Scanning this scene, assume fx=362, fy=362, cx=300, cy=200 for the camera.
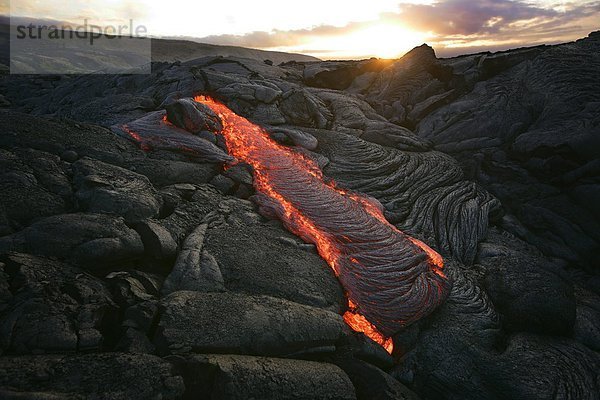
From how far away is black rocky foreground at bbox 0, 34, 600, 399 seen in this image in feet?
14.5

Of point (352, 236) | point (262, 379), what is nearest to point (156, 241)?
point (262, 379)

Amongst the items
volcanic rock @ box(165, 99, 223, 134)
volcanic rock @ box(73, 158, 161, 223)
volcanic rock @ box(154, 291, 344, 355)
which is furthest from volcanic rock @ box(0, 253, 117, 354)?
volcanic rock @ box(165, 99, 223, 134)

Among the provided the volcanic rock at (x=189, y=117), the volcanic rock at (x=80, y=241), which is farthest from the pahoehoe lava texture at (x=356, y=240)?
the volcanic rock at (x=80, y=241)

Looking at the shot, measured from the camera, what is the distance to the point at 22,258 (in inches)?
196

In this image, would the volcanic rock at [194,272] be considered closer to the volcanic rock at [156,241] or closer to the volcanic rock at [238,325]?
the volcanic rock at [156,241]

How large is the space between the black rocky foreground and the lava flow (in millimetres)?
362

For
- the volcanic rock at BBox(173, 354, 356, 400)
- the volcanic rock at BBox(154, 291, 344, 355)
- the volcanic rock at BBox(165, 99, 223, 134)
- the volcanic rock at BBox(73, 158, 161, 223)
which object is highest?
the volcanic rock at BBox(165, 99, 223, 134)

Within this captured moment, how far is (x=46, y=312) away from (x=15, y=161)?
4.09 metres

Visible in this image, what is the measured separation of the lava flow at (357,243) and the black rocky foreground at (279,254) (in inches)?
14.3

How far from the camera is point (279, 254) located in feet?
24.2

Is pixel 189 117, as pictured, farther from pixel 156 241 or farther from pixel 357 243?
pixel 357 243

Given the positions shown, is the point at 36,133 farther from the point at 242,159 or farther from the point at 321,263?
the point at 321,263

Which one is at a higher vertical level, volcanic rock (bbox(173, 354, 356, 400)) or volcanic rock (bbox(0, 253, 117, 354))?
volcanic rock (bbox(0, 253, 117, 354))

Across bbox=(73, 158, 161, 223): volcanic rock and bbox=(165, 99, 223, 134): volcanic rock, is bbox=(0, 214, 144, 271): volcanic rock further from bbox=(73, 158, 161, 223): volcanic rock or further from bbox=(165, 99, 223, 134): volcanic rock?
bbox=(165, 99, 223, 134): volcanic rock
